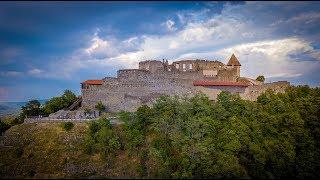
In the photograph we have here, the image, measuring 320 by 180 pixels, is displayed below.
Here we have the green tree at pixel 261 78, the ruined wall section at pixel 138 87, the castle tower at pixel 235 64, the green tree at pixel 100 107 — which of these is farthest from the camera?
the green tree at pixel 261 78

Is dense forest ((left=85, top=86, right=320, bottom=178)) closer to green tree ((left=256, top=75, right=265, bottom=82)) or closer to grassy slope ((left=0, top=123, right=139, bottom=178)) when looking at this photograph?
grassy slope ((left=0, top=123, right=139, bottom=178))

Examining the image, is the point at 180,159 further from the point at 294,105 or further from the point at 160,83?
the point at 294,105

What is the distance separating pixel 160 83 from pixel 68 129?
51.8 ft

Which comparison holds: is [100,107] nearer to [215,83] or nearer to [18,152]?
[18,152]

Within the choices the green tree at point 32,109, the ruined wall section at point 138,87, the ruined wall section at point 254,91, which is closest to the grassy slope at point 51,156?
the green tree at point 32,109

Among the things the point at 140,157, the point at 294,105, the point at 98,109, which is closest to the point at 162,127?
the point at 140,157

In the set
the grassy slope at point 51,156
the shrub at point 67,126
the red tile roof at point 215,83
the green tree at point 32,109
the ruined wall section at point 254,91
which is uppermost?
the red tile roof at point 215,83

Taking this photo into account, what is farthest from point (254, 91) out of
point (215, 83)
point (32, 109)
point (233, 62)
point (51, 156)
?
point (32, 109)

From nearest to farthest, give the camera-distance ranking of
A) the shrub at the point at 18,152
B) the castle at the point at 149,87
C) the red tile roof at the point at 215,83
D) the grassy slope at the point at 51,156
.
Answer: the grassy slope at the point at 51,156 < the shrub at the point at 18,152 < the castle at the point at 149,87 < the red tile roof at the point at 215,83

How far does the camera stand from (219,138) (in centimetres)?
6544

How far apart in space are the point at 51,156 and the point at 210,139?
2115 cm

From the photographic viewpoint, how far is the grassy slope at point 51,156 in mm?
62031

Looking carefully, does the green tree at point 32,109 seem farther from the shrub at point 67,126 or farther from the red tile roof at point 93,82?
the shrub at point 67,126

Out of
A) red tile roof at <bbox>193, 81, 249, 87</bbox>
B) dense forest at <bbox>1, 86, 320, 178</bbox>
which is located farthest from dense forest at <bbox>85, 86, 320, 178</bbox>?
red tile roof at <bbox>193, 81, 249, 87</bbox>
